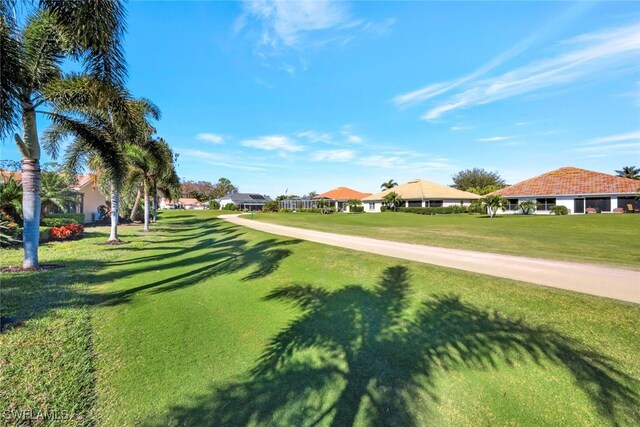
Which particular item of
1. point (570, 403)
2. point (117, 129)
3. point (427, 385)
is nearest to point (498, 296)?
point (570, 403)

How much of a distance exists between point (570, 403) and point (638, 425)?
499mm

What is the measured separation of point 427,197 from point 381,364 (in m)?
50.3

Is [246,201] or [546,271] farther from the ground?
[246,201]

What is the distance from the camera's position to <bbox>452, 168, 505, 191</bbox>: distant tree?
247 feet

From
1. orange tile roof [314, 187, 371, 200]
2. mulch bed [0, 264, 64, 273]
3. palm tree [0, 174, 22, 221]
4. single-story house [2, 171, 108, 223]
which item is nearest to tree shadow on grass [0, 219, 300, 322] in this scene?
mulch bed [0, 264, 64, 273]

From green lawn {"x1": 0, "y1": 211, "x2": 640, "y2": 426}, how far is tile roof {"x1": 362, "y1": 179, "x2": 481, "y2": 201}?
47.6m

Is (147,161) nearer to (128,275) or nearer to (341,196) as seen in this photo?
(128,275)

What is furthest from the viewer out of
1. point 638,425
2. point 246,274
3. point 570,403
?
point 246,274

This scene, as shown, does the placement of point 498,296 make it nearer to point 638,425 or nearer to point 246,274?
point 638,425

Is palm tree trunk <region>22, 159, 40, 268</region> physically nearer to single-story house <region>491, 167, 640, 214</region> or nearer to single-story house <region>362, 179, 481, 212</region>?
single-story house <region>491, 167, 640, 214</region>

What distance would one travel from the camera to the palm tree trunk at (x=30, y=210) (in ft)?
26.6

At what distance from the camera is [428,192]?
174 ft

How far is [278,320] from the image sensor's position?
5.19 meters

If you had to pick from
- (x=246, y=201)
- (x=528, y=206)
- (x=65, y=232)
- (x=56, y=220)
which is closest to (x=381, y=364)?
(x=65, y=232)
